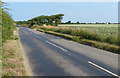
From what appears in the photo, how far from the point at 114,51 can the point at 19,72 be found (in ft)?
30.7

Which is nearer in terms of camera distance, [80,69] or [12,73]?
[12,73]

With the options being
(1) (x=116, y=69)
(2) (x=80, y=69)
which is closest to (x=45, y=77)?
(2) (x=80, y=69)

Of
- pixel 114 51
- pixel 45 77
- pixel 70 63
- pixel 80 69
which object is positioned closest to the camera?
pixel 45 77

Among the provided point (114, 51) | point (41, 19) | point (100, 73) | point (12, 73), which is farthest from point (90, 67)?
point (41, 19)

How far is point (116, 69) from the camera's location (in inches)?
418

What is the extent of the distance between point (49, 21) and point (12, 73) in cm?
12865

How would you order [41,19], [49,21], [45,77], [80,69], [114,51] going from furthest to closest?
1. [41,19]
2. [49,21]
3. [114,51]
4. [80,69]
5. [45,77]

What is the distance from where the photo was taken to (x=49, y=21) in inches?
5423

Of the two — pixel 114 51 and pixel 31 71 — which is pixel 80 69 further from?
pixel 114 51

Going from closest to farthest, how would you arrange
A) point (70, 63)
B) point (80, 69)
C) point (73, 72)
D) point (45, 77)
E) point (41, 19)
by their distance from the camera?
1. point (45, 77)
2. point (73, 72)
3. point (80, 69)
4. point (70, 63)
5. point (41, 19)

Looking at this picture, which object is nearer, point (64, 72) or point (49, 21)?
point (64, 72)

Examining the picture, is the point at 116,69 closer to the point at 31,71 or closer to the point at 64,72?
the point at 64,72

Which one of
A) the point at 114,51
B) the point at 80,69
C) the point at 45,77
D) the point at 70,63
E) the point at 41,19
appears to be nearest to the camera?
the point at 45,77

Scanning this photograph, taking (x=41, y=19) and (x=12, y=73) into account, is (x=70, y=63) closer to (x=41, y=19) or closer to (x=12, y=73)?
(x=12, y=73)
